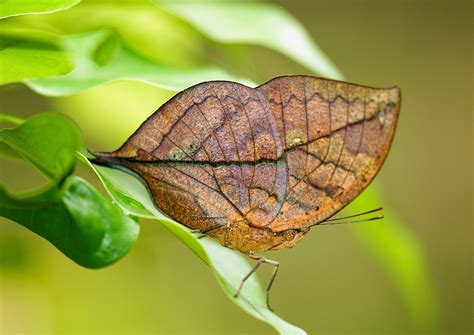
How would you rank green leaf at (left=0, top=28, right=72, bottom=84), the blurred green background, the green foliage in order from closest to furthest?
the green foliage < green leaf at (left=0, top=28, right=72, bottom=84) < the blurred green background

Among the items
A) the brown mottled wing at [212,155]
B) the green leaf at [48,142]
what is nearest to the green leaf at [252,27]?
the brown mottled wing at [212,155]

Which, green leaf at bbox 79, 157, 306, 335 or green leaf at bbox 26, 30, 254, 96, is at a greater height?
green leaf at bbox 26, 30, 254, 96

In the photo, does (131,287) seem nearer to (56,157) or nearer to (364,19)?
(56,157)

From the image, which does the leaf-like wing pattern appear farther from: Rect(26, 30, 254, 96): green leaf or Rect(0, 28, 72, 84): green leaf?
Rect(0, 28, 72, 84): green leaf

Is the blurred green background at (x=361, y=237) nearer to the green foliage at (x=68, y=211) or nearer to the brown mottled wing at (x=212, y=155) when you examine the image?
the brown mottled wing at (x=212, y=155)

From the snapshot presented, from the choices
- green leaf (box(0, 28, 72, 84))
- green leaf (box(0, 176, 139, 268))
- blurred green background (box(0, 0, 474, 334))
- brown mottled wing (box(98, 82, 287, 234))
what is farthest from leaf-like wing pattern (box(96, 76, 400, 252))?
blurred green background (box(0, 0, 474, 334))
